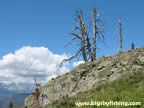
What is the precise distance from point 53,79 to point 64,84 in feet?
12.8

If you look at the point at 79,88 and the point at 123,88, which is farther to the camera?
the point at 79,88

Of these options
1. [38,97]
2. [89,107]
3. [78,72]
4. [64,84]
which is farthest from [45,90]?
[89,107]

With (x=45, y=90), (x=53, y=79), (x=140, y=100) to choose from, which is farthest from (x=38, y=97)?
(x=140, y=100)

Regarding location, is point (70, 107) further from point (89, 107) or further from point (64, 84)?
point (64, 84)

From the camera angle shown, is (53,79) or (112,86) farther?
(53,79)

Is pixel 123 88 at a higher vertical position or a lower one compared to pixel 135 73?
lower

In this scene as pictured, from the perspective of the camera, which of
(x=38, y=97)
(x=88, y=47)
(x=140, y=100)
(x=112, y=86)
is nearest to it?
(x=140, y=100)

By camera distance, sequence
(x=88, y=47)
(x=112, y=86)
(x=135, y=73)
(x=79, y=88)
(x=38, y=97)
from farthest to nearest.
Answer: (x=88, y=47) → (x=38, y=97) → (x=79, y=88) → (x=135, y=73) → (x=112, y=86)

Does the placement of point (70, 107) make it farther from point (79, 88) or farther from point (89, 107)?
point (79, 88)

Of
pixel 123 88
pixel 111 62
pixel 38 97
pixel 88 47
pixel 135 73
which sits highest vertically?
pixel 88 47

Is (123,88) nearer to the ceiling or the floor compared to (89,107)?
nearer to the ceiling

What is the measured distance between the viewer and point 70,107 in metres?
10.7

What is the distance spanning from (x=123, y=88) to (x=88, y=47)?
607 inches

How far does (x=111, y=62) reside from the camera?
19.6 metres
